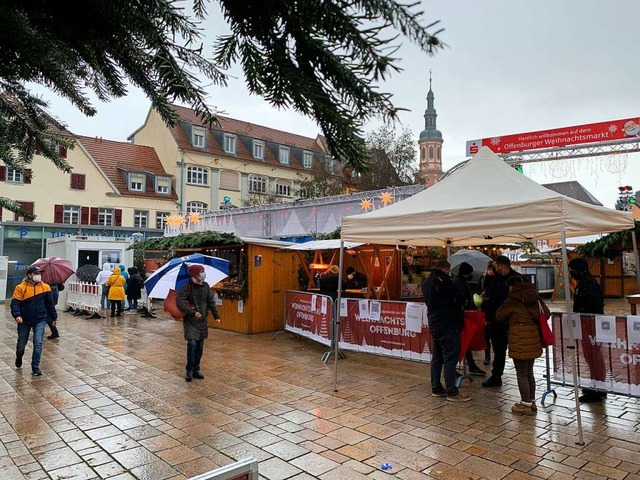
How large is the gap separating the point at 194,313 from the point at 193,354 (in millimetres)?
624

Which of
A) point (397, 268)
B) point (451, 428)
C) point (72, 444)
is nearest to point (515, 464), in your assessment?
point (451, 428)

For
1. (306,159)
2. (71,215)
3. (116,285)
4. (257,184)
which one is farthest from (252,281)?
(306,159)

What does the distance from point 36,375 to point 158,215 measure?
26.5 meters

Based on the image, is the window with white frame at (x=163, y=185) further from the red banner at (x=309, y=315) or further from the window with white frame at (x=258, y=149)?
the red banner at (x=309, y=315)

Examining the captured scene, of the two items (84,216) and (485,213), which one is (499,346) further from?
(84,216)

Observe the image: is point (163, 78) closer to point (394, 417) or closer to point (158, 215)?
point (394, 417)

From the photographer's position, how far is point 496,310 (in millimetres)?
6613

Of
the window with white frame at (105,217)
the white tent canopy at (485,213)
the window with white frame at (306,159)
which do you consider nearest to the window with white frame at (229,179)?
the window with white frame at (306,159)

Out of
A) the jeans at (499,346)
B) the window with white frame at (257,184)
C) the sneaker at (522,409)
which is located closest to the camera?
the sneaker at (522,409)

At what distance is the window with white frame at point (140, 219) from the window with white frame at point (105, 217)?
149cm

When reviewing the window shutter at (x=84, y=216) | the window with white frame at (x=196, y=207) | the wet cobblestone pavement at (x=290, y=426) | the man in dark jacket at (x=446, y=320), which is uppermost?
the window with white frame at (x=196, y=207)

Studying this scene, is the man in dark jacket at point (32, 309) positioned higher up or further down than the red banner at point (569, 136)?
further down

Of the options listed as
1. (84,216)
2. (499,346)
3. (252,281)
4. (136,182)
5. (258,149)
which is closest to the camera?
(499,346)

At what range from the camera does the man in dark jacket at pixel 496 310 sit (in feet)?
21.8
